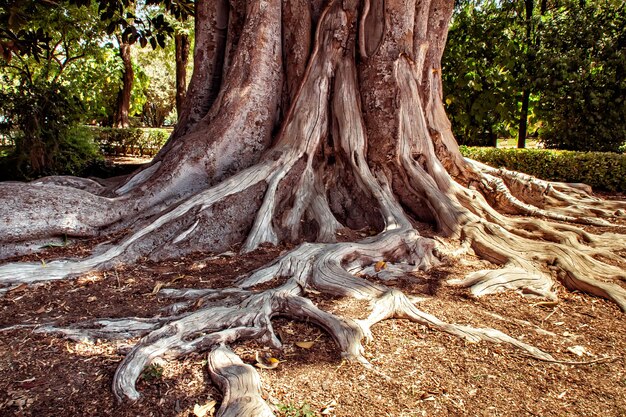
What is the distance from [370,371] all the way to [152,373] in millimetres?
1173

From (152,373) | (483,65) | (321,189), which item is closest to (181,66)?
(483,65)

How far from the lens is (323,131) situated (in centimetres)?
521

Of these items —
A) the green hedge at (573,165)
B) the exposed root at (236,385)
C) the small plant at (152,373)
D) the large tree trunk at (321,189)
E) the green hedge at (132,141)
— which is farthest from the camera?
the green hedge at (132,141)

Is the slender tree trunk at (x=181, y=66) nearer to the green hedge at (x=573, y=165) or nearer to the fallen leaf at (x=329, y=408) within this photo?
the green hedge at (x=573, y=165)

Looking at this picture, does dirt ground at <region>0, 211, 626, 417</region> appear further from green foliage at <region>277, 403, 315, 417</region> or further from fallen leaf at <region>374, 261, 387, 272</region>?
fallen leaf at <region>374, 261, 387, 272</region>

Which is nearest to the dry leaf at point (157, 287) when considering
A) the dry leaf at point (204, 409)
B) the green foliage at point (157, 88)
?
the dry leaf at point (204, 409)

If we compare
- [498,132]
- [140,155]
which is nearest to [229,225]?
[498,132]

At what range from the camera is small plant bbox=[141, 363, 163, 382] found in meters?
2.32

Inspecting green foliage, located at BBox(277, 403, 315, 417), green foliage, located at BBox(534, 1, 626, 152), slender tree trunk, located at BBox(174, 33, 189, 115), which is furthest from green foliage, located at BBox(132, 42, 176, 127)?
green foliage, located at BBox(277, 403, 315, 417)

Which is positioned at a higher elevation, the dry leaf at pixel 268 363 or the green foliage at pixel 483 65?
the green foliage at pixel 483 65

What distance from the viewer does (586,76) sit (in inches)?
399

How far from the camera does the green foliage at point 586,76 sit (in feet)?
32.5

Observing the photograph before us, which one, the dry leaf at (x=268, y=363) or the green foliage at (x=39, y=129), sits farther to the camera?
the green foliage at (x=39, y=129)

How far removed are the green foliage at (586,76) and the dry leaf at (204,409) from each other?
35.3 ft
